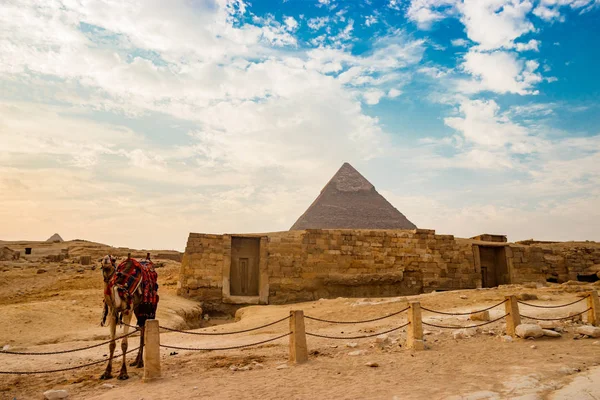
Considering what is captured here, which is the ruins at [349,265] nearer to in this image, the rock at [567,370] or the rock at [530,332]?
the rock at [530,332]

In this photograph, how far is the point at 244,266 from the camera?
51.2 ft

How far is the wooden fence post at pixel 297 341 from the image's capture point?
20.5 ft

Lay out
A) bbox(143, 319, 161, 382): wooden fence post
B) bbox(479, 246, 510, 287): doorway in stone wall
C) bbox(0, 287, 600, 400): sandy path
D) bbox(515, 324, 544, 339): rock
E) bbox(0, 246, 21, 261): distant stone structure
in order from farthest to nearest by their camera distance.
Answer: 1. bbox(0, 246, 21, 261): distant stone structure
2. bbox(479, 246, 510, 287): doorway in stone wall
3. bbox(515, 324, 544, 339): rock
4. bbox(143, 319, 161, 382): wooden fence post
5. bbox(0, 287, 600, 400): sandy path

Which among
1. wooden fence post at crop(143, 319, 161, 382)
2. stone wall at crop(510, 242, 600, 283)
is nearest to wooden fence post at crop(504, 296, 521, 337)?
wooden fence post at crop(143, 319, 161, 382)

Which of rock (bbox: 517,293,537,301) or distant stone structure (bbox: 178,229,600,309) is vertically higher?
distant stone structure (bbox: 178,229,600,309)

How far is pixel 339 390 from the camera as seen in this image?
5.03 metres

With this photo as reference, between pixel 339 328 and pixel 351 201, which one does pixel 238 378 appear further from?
pixel 351 201

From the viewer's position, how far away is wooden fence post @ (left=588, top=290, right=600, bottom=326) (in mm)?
8273

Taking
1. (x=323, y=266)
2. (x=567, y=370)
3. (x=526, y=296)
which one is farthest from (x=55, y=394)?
(x=323, y=266)

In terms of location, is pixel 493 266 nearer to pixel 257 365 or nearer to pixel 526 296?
pixel 526 296

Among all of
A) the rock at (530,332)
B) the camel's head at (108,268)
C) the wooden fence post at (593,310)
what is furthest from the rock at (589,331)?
the camel's head at (108,268)

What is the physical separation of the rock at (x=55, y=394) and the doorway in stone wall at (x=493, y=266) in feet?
54.7

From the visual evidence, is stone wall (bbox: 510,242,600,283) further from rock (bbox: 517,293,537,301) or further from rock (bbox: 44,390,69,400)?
rock (bbox: 44,390,69,400)

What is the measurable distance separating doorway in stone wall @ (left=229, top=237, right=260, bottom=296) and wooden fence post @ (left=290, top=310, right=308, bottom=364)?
9.13 meters
